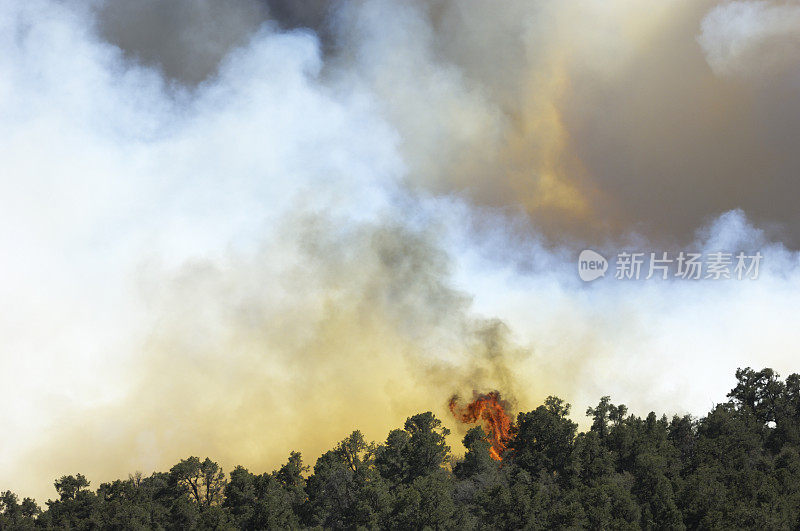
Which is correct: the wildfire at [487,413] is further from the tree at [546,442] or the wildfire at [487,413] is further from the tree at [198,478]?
the tree at [198,478]

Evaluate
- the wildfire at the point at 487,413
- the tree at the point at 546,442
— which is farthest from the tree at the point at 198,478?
the wildfire at the point at 487,413

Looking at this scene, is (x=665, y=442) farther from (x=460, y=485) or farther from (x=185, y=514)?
(x=185, y=514)

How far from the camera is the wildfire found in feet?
567

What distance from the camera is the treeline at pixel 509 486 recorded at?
104000mm

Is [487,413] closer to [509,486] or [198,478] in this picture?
[509,486]

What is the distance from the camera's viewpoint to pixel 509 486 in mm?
122562

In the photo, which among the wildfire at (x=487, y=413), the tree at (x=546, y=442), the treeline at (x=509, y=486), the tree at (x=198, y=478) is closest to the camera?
the treeline at (x=509, y=486)

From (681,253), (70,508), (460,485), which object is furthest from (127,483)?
(681,253)

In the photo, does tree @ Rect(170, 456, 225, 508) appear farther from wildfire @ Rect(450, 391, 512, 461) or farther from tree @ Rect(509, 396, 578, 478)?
wildfire @ Rect(450, 391, 512, 461)

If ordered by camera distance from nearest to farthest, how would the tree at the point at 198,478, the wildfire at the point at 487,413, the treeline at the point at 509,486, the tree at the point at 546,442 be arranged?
the treeline at the point at 509,486, the tree at the point at 198,478, the tree at the point at 546,442, the wildfire at the point at 487,413

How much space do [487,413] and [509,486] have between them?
51644 mm

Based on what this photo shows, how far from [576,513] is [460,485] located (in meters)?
24.3

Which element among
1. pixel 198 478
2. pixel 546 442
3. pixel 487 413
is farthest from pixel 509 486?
pixel 487 413

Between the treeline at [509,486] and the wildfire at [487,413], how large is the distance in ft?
116
